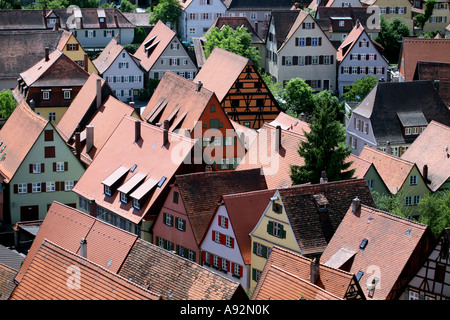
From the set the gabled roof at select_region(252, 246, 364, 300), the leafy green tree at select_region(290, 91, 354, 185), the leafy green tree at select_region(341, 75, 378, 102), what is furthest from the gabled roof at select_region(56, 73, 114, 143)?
the gabled roof at select_region(252, 246, 364, 300)

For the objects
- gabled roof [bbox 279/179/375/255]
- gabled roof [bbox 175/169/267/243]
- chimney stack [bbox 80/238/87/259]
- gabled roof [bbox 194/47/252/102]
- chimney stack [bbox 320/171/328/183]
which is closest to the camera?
chimney stack [bbox 80/238/87/259]

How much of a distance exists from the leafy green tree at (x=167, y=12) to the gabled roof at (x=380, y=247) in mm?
72587

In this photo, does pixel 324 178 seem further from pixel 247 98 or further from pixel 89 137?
pixel 247 98

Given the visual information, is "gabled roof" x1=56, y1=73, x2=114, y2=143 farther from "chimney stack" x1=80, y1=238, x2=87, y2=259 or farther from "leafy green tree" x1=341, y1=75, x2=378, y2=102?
"chimney stack" x1=80, y1=238, x2=87, y2=259

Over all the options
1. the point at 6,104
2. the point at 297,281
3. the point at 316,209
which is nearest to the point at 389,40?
the point at 6,104

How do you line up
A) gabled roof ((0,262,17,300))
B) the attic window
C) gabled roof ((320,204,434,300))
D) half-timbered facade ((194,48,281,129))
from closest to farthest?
1. gabled roof ((0,262,17,300))
2. gabled roof ((320,204,434,300))
3. the attic window
4. half-timbered facade ((194,48,281,129))

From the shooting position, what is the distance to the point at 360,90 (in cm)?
8638

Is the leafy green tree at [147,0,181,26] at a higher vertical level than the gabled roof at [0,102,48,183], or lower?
higher

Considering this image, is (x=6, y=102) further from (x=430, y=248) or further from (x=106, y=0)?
(x=106, y=0)

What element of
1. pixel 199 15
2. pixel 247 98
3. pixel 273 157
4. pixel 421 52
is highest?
pixel 199 15

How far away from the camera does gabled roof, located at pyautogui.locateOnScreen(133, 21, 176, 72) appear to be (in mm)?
94938

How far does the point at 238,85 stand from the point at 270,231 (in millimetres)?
28332

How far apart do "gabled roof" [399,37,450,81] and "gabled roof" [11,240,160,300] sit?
204 feet

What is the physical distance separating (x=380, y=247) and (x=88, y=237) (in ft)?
42.1
